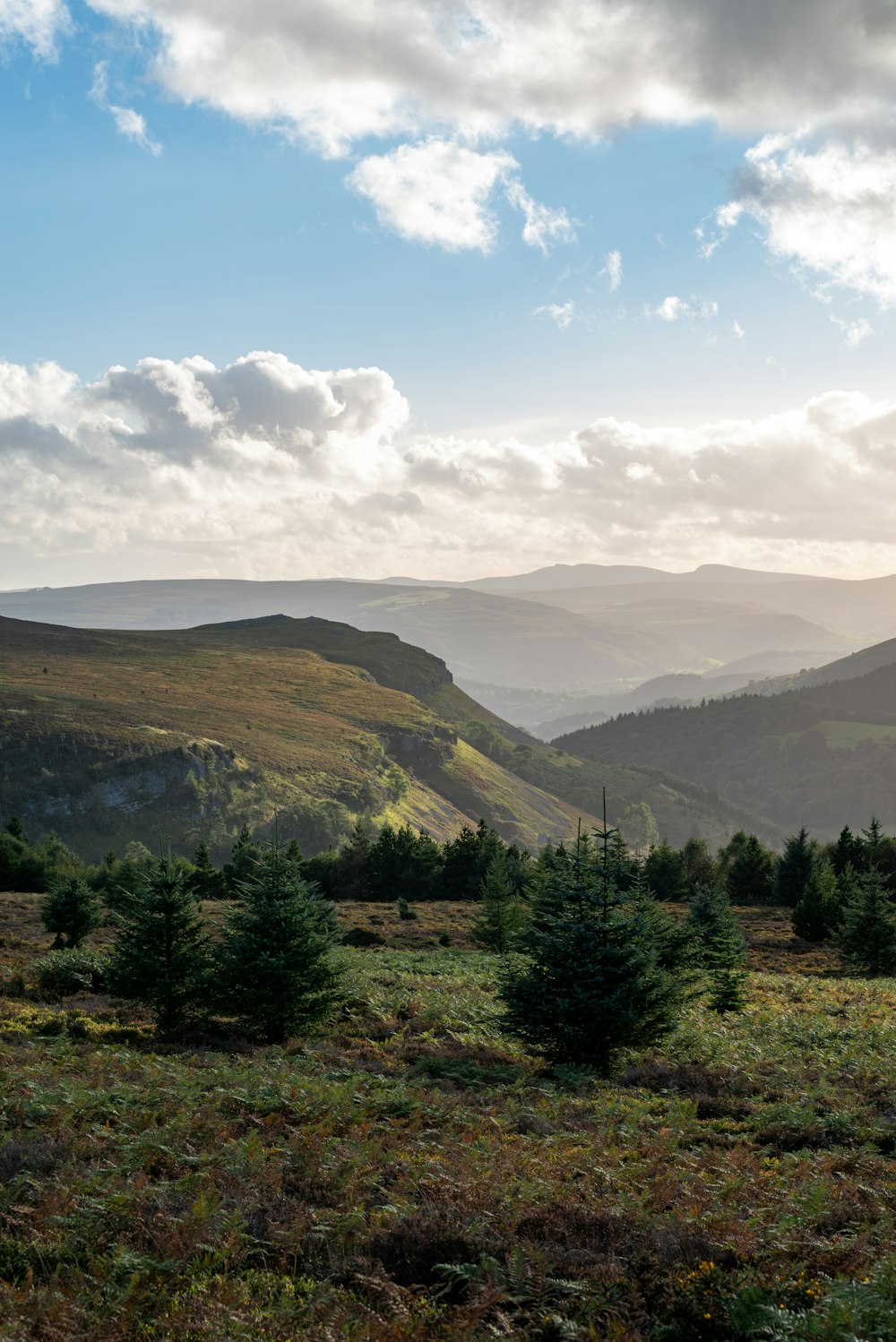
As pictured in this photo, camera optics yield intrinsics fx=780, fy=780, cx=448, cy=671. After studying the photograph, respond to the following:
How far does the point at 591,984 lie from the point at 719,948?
24.9 m

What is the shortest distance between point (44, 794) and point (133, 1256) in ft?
571

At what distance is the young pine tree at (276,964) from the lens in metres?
22.0

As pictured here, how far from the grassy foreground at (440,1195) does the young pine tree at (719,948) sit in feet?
21.7

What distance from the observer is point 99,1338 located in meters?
7.56

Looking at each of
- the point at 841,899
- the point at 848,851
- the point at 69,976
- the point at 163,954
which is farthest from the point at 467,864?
the point at 163,954

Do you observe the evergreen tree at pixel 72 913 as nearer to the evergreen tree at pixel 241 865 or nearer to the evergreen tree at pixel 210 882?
the evergreen tree at pixel 241 865

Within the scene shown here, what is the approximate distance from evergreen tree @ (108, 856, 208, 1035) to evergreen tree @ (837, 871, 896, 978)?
114 ft

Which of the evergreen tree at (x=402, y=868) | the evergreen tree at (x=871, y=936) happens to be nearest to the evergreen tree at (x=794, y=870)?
the evergreen tree at (x=871, y=936)

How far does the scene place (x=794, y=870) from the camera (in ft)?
251

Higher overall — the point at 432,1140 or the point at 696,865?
the point at 432,1140

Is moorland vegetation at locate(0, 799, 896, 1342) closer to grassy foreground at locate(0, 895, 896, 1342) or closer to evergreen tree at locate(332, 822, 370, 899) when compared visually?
grassy foreground at locate(0, 895, 896, 1342)

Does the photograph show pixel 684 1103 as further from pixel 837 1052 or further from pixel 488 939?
pixel 488 939

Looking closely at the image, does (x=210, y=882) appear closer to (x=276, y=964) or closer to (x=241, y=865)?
(x=241, y=865)

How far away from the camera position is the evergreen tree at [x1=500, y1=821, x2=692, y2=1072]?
18938mm
